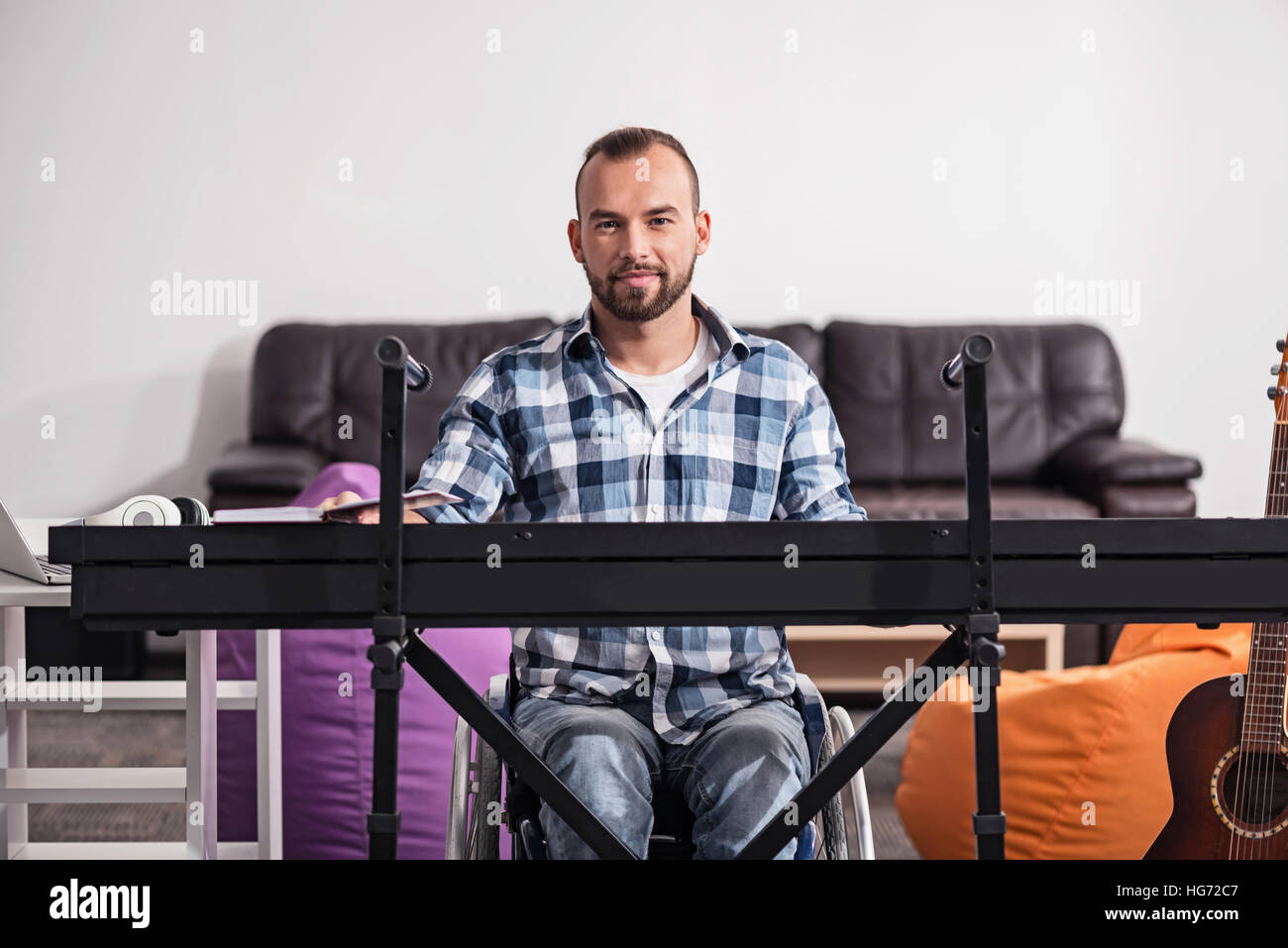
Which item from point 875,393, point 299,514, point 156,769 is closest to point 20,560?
point 156,769

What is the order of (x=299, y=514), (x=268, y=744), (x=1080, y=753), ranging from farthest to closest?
(x=1080, y=753)
(x=268, y=744)
(x=299, y=514)

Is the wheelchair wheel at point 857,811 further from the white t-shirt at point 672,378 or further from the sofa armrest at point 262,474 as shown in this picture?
the sofa armrest at point 262,474

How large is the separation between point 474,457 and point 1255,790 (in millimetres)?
1145

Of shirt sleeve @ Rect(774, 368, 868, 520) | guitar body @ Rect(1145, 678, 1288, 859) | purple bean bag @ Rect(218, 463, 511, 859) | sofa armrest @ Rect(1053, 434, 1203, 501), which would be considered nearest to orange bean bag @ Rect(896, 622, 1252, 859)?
guitar body @ Rect(1145, 678, 1288, 859)

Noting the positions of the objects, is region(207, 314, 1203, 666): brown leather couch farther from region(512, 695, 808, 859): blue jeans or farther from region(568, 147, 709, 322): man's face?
region(512, 695, 808, 859): blue jeans

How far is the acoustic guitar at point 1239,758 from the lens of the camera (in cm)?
149

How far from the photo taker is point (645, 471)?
4.43ft

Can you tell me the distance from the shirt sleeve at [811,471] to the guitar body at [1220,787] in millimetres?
618

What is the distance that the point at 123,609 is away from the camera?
899mm

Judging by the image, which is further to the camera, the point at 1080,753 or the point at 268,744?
the point at 1080,753

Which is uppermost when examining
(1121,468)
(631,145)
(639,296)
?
(631,145)

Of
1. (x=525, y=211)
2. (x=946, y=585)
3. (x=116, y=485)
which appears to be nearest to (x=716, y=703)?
(x=946, y=585)

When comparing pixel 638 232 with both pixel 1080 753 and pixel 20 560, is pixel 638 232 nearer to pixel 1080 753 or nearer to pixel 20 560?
pixel 20 560
